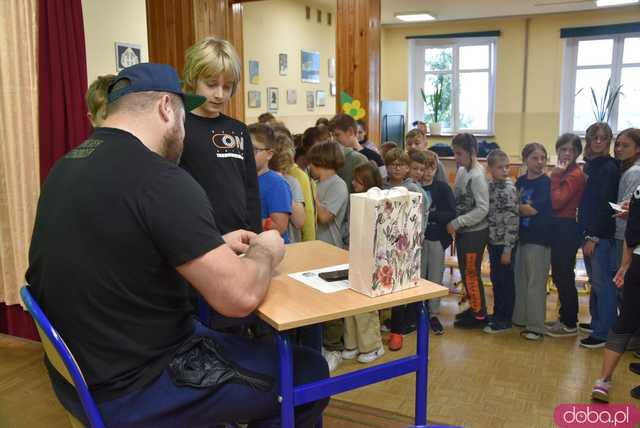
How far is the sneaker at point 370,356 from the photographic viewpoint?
2936mm

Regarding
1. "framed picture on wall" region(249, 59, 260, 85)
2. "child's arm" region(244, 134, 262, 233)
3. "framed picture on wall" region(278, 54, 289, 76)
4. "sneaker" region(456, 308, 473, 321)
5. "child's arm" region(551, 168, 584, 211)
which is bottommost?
"sneaker" region(456, 308, 473, 321)

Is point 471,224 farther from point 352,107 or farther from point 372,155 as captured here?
point 352,107

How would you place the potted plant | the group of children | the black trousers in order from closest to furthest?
the group of children
the black trousers
the potted plant

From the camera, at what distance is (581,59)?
8.71 meters

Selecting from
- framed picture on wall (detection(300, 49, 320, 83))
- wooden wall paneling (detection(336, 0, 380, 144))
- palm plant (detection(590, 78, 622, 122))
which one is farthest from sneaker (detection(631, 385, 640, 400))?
palm plant (detection(590, 78, 622, 122))

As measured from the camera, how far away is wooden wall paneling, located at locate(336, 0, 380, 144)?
440 cm

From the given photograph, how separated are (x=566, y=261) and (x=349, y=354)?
4.52 ft

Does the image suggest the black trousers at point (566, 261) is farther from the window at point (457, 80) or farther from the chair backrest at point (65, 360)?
the window at point (457, 80)

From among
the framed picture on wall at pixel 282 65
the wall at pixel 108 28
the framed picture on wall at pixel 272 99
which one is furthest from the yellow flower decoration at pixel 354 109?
the framed picture on wall at pixel 282 65

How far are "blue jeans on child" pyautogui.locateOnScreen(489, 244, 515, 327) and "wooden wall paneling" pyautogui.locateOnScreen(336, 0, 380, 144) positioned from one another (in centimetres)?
163

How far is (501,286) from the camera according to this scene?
3398 mm

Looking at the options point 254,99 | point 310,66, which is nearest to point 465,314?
point 254,99

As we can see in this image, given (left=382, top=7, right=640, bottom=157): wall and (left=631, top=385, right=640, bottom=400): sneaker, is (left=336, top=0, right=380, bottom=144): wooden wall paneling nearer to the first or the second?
(left=631, top=385, right=640, bottom=400): sneaker

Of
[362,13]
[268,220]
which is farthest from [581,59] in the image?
[268,220]
